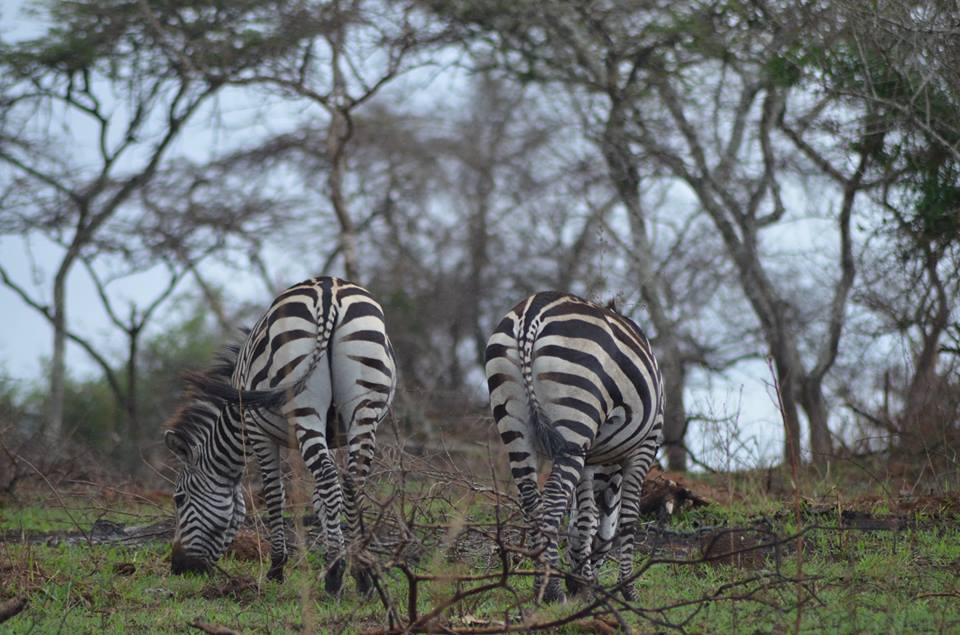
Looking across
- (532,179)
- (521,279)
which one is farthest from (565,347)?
(532,179)

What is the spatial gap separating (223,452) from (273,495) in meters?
0.58

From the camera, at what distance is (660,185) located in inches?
888

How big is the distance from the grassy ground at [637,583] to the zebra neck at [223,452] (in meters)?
0.66

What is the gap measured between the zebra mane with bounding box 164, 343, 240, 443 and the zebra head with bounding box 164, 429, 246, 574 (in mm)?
60

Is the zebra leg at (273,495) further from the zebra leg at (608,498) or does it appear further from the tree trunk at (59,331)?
the tree trunk at (59,331)

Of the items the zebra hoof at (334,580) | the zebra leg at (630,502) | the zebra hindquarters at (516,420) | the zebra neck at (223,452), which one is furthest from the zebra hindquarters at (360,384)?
the zebra leg at (630,502)

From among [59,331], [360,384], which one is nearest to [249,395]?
[360,384]

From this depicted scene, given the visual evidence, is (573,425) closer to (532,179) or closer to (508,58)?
(508,58)

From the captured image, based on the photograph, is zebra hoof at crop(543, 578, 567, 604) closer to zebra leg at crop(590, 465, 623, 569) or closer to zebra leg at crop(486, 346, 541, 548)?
zebra leg at crop(486, 346, 541, 548)

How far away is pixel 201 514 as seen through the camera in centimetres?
780

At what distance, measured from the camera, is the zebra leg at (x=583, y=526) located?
6.57 m

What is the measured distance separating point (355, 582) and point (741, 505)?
366 centimetres

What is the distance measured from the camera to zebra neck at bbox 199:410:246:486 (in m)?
7.77

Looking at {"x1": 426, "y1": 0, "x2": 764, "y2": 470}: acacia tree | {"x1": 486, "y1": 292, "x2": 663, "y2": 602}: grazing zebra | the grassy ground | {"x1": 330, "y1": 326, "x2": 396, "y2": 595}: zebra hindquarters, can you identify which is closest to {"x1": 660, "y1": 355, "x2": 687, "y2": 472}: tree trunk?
{"x1": 426, "y1": 0, "x2": 764, "y2": 470}: acacia tree
